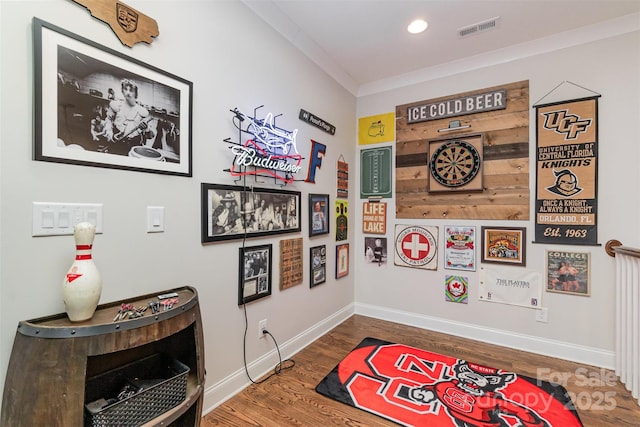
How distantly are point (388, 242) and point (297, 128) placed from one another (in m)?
1.68

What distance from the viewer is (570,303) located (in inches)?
96.7

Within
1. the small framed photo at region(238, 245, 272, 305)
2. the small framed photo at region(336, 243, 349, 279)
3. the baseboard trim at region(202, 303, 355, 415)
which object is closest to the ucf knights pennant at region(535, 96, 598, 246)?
the small framed photo at region(336, 243, 349, 279)

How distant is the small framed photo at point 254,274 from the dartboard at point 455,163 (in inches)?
76.1

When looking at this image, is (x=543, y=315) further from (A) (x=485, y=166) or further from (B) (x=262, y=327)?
(B) (x=262, y=327)

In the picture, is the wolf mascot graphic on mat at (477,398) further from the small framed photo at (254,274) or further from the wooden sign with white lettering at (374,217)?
the wooden sign with white lettering at (374,217)

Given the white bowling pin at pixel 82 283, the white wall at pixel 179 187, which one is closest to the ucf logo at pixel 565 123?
the white wall at pixel 179 187

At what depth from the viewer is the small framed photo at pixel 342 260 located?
10.3ft

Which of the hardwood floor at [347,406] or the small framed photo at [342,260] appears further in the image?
the small framed photo at [342,260]

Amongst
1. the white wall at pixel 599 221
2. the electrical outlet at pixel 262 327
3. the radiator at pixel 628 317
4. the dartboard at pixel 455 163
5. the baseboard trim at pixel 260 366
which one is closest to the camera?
the baseboard trim at pixel 260 366

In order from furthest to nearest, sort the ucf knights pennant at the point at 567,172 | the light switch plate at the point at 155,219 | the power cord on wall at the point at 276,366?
1. the ucf knights pennant at the point at 567,172
2. the power cord on wall at the point at 276,366
3. the light switch plate at the point at 155,219

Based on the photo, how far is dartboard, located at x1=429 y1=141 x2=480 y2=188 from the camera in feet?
9.21

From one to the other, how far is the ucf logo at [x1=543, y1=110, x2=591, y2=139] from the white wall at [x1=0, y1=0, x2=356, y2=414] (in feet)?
6.71

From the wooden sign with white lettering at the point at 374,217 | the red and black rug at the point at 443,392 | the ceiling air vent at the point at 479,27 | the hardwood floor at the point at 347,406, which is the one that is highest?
the ceiling air vent at the point at 479,27

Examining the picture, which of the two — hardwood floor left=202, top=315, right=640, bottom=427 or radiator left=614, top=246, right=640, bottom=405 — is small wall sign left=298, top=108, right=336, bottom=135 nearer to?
hardwood floor left=202, top=315, right=640, bottom=427
